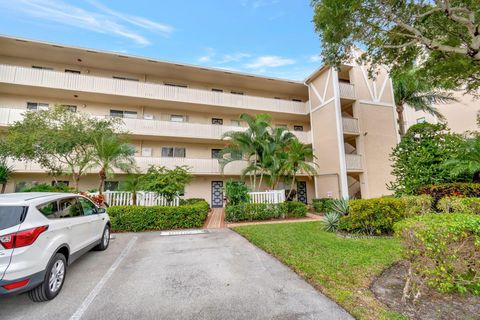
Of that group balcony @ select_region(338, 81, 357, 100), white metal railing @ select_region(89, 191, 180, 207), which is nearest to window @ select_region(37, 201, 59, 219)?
white metal railing @ select_region(89, 191, 180, 207)

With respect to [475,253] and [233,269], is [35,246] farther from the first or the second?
[475,253]

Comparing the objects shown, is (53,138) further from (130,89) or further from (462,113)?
(462,113)

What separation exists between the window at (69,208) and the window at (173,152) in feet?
37.1

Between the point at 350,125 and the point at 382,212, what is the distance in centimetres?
910

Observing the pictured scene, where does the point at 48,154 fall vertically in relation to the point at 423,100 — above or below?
below

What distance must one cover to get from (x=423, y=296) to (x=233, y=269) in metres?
3.32

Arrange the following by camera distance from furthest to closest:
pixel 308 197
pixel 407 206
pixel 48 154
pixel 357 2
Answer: pixel 308 197 → pixel 48 154 → pixel 407 206 → pixel 357 2

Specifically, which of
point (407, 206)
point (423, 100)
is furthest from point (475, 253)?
point (423, 100)

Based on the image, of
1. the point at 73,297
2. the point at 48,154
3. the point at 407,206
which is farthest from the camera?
the point at 48,154

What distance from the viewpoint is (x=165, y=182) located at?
372 inches

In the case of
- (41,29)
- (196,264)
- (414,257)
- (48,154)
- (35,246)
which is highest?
(41,29)

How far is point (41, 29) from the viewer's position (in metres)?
12.4

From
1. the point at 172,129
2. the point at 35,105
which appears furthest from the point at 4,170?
the point at 172,129

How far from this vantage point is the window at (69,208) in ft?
13.3
